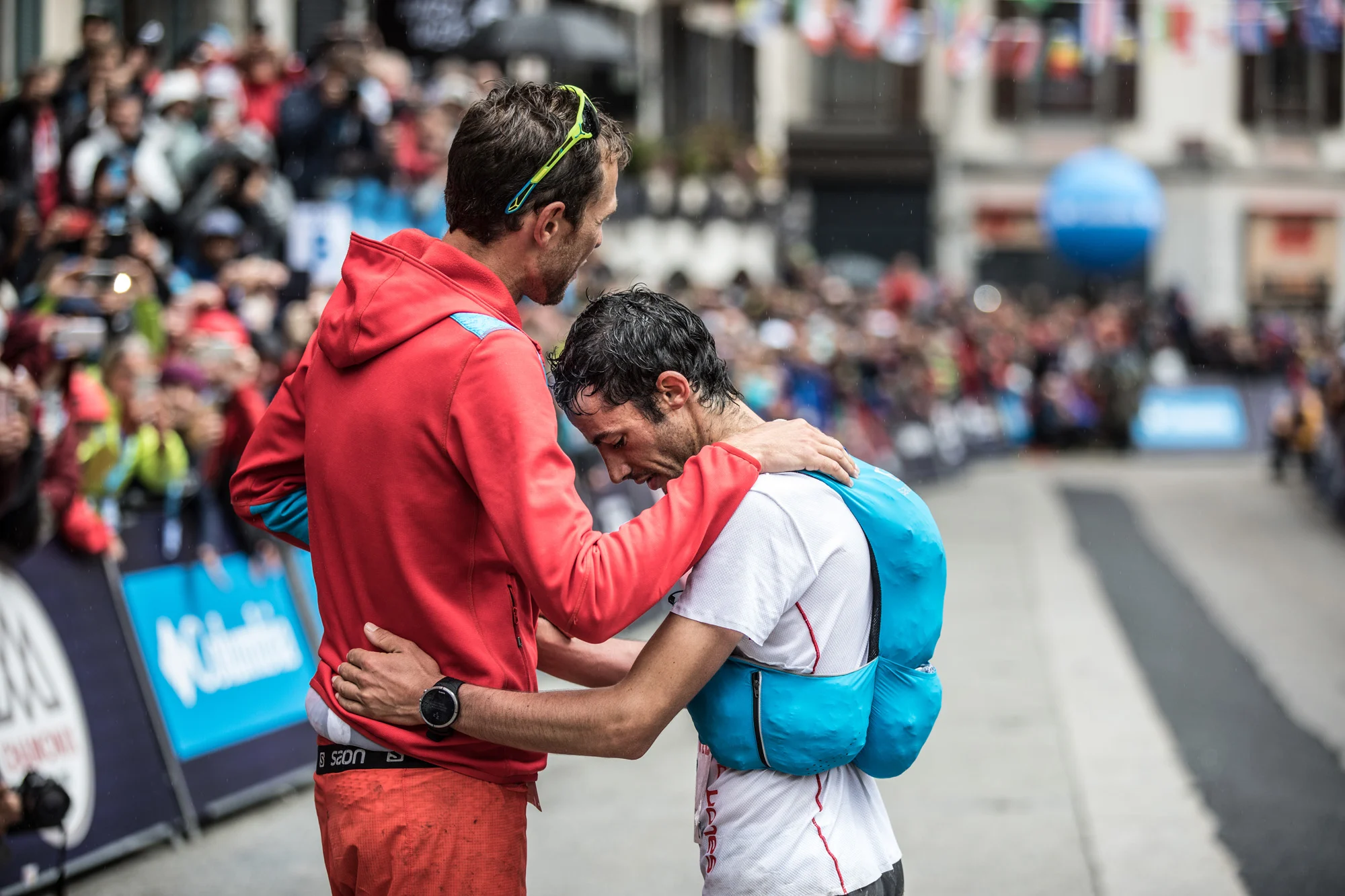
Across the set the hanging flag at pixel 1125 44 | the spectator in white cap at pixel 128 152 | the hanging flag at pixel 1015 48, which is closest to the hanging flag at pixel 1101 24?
the hanging flag at pixel 1125 44

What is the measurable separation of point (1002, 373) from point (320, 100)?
43.9 feet

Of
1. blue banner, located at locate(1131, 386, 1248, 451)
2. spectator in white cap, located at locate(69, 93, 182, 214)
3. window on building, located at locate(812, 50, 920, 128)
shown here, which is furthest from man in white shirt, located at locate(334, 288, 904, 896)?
window on building, located at locate(812, 50, 920, 128)

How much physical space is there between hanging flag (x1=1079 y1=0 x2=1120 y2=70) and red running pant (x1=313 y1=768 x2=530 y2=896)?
57.6 ft

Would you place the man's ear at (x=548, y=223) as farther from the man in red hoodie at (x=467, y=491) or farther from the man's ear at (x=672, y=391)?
the man's ear at (x=672, y=391)

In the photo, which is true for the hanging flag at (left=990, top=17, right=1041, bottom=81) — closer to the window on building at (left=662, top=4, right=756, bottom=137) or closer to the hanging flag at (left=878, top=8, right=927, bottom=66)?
the hanging flag at (left=878, top=8, right=927, bottom=66)

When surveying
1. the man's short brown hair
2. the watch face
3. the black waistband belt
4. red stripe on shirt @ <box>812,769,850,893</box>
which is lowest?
red stripe on shirt @ <box>812,769,850,893</box>

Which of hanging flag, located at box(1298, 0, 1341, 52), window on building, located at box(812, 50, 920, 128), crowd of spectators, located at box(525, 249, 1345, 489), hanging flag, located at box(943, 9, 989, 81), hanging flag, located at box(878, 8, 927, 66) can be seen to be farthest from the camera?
window on building, located at box(812, 50, 920, 128)

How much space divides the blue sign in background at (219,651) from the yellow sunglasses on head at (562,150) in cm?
366

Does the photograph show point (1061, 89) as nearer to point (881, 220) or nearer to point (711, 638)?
point (881, 220)

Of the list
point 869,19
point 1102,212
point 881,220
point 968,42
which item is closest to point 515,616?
point 869,19

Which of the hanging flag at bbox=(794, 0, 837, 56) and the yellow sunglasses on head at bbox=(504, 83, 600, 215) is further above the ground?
the hanging flag at bbox=(794, 0, 837, 56)

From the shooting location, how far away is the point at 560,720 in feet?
6.89

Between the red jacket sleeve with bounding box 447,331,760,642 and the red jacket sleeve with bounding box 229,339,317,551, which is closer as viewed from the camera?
the red jacket sleeve with bounding box 447,331,760,642

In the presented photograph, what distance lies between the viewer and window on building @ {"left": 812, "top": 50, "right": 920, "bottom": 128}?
30312mm
